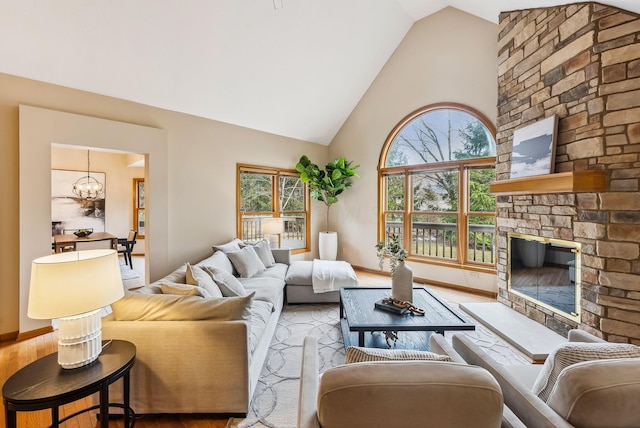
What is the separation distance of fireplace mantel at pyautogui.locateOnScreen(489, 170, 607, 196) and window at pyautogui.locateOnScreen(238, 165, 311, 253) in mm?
3973

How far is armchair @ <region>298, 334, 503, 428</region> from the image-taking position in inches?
34.3

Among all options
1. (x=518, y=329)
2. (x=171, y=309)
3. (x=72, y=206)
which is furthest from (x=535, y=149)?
(x=72, y=206)

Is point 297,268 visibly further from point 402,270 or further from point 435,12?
point 435,12

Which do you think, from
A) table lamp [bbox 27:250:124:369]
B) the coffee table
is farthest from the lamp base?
the coffee table

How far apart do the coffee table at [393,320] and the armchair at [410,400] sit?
1428mm

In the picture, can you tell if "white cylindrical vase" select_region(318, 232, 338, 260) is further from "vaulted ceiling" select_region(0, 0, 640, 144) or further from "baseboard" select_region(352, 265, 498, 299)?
"vaulted ceiling" select_region(0, 0, 640, 144)

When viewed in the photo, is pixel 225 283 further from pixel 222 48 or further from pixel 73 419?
pixel 222 48

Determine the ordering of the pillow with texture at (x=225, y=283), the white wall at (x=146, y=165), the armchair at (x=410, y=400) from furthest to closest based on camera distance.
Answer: the white wall at (x=146, y=165), the pillow with texture at (x=225, y=283), the armchair at (x=410, y=400)

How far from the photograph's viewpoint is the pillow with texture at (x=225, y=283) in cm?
279

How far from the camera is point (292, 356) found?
2717mm

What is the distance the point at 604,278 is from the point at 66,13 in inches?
211

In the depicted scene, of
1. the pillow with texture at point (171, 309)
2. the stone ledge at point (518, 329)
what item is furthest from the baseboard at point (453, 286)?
the pillow with texture at point (171, 309)

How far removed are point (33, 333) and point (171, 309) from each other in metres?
2.49

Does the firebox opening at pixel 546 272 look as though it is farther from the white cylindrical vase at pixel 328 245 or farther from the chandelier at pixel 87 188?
the chandelier at pixel 87 188
